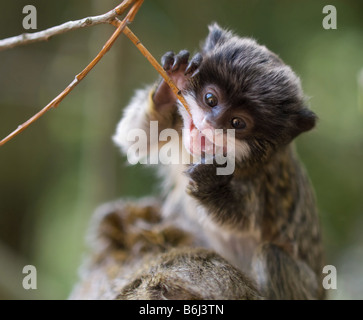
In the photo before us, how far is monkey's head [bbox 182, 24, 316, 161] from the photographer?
6.43 ft

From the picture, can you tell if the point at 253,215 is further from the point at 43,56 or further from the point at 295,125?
the point at 43,56

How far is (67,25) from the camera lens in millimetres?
1391

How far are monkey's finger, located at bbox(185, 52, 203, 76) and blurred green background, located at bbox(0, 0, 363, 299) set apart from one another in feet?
6.22

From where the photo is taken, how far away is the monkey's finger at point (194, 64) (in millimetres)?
2020

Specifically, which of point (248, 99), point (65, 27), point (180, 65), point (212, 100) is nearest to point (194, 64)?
point (180, 65)

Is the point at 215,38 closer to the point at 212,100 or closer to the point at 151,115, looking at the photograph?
the point at 212,100

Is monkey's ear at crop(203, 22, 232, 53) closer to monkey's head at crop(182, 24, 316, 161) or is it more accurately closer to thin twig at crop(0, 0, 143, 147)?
monkey's head at crop(182, 24, 316, 161)

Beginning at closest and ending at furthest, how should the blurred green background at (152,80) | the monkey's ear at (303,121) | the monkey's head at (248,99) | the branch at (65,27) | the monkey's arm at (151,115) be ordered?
the branch at (65,27) → the monkey's head at (248,99) → the monkey's ear at (303,121) → the monkey's arm at (151,115) → the blurred green background at (152,80)

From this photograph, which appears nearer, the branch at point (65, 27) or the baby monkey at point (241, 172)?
the branch at point (65, 27)

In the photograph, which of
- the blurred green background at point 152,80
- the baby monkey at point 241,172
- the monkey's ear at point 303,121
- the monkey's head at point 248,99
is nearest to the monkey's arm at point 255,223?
the baby monkey at point 241,172

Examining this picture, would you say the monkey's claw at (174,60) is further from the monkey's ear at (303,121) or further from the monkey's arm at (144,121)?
the monkey's ear at (303,121)

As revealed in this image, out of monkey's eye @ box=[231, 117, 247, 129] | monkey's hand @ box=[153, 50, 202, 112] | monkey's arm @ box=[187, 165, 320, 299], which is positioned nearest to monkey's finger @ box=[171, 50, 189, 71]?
monkey's hand @ box=[153, 50, 202, 112]

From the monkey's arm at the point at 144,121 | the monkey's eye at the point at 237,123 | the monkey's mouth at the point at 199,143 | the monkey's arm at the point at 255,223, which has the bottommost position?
the monkey's arm at the point at 255,223
